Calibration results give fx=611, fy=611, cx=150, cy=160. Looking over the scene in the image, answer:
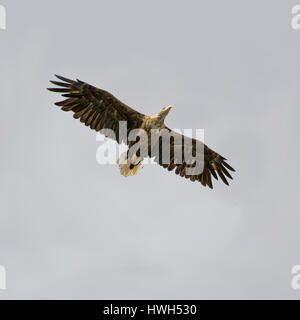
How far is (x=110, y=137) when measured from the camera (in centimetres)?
1892

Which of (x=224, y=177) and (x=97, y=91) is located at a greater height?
(x=97, y=91)

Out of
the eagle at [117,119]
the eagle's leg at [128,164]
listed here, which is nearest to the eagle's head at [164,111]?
the eagle at [117,119]

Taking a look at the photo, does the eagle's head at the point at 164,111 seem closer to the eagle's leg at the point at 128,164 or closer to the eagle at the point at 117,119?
the eagle at the point at 117,119

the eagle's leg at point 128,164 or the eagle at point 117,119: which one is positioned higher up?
the eagle at point 117,119

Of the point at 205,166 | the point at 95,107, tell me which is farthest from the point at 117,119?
the point at 205,166

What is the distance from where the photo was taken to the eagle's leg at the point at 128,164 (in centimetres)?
1925

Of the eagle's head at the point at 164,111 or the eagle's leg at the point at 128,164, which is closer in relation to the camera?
the eagle's head at the point at 164,111

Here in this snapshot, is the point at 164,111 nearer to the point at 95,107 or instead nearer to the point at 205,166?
the point at 95,107

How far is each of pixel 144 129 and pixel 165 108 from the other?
0.91 m

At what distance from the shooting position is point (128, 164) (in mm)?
19344

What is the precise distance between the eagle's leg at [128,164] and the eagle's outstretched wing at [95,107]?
28.0 inches

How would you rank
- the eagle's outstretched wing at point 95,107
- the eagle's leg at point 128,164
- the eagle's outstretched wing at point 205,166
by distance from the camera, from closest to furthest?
the eagle's outstretched wing at point 95,107 → the eagle's leg at point 128,164 → the eagle's outstretched wing at point 205,166

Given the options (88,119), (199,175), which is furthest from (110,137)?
(199,175)

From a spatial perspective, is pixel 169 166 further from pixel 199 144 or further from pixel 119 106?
pixel 119 106
